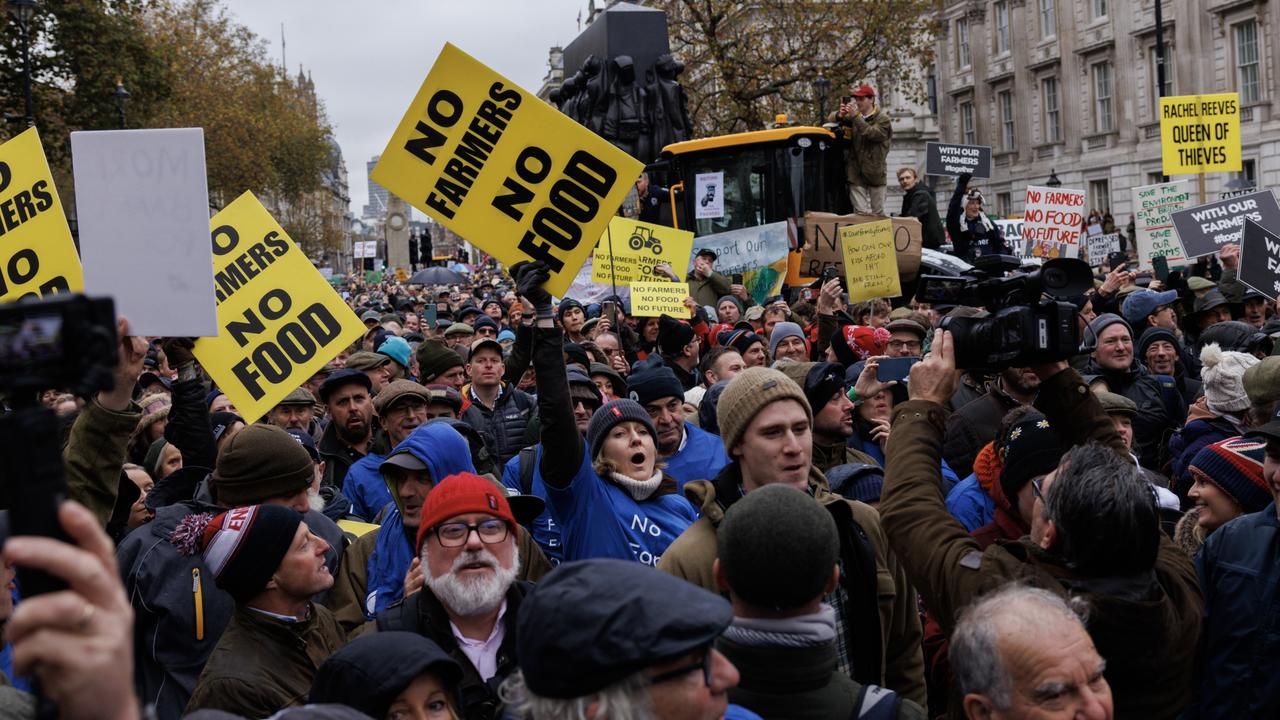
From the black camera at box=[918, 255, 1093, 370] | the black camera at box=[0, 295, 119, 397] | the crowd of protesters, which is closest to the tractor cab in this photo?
the crowd of protesters

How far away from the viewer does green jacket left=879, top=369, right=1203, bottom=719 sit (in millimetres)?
2861

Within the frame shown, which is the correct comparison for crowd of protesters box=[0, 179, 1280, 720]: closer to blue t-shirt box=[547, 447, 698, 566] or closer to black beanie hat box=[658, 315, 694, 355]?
blue t-shirt box=[547, 447, 698, 566]

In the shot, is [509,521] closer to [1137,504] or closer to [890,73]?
[1137,504]

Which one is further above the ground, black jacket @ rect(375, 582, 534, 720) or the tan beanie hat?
the tan beanie hat

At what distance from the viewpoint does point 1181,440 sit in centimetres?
605

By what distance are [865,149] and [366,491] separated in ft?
41.3

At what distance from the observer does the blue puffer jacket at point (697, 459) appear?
575cm

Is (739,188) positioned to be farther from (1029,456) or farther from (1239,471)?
(1029,456)

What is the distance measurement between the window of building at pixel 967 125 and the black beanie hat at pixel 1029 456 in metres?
50.4

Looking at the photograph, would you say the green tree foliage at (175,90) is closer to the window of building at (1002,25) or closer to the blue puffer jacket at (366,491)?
the blue puffer jacket at (366,491)

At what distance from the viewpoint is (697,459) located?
5.83m

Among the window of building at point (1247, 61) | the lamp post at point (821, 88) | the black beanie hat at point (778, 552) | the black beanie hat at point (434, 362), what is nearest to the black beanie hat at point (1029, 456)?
the black beanie hat at point (778, 552)

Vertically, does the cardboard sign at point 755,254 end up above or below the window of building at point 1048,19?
below

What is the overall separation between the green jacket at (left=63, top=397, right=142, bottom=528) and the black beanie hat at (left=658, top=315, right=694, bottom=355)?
5.94 metres
